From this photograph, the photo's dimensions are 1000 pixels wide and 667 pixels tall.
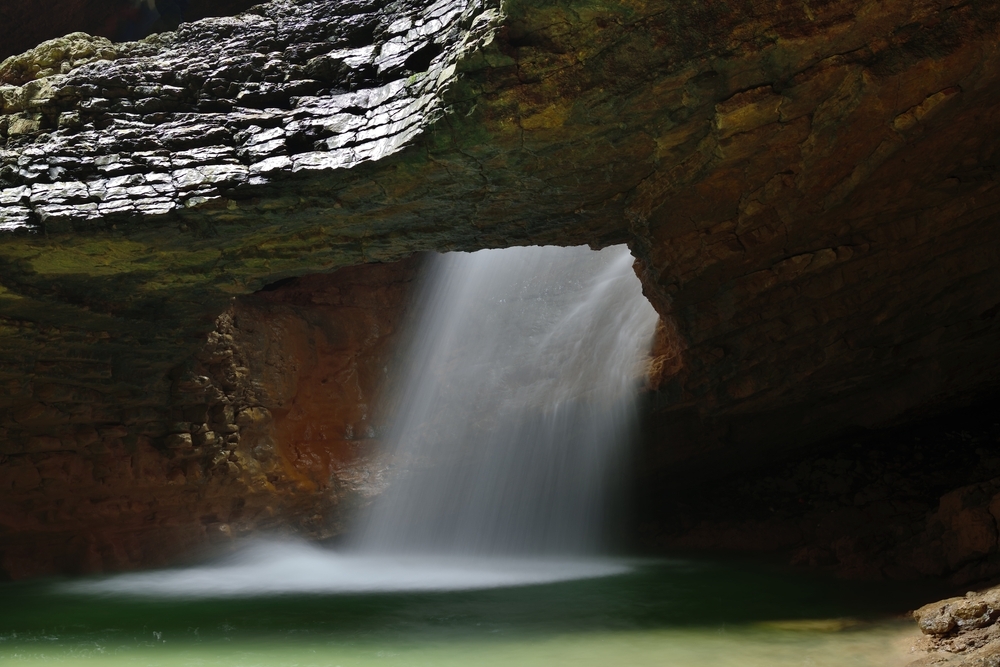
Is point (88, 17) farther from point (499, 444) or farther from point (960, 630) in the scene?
point (960, 630)

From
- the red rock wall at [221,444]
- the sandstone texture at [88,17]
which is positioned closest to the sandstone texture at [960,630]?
the red rock wall at [221,444]

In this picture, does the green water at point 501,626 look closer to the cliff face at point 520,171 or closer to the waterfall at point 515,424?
the cliff face at point 520,171

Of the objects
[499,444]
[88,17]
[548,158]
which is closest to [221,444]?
[499,444]

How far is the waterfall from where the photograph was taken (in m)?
11.1

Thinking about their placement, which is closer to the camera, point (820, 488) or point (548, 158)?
point (548, 158)

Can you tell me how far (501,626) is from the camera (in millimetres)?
5848

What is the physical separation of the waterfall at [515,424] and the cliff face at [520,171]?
2.17m

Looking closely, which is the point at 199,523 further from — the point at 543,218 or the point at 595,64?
the point at 595,64

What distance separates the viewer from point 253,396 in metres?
10.8

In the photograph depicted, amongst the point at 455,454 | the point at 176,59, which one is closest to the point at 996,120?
the point at 176,59

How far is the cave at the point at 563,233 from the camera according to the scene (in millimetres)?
5734

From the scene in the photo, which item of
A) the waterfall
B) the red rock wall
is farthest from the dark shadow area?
the red rock wall

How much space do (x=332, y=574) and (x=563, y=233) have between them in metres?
5.17

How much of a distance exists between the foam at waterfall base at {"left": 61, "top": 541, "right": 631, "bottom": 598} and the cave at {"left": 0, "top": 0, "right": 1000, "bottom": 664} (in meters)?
0.56
